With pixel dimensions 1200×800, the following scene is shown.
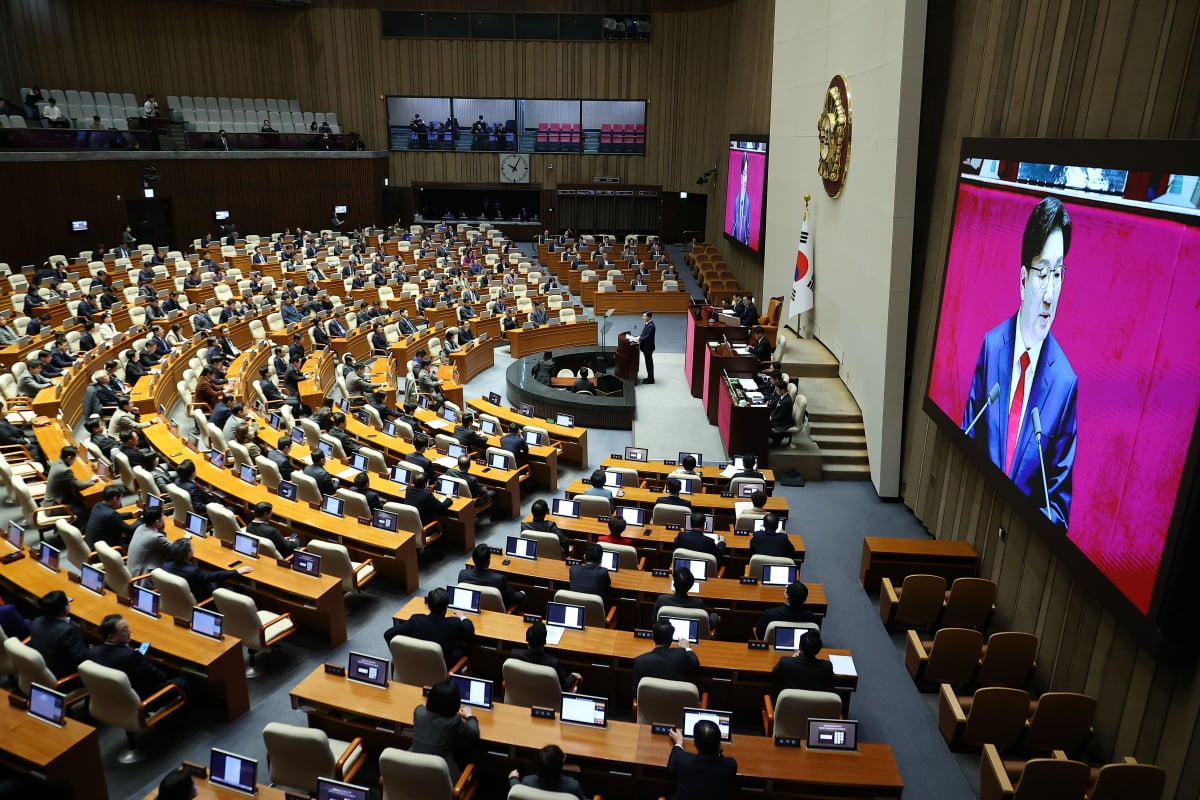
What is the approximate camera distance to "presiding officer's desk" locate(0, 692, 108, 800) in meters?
4.52

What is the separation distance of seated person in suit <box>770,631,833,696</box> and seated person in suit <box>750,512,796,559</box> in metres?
1.87

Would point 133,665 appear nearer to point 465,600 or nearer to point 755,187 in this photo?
point 465,600

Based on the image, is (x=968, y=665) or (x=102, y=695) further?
(x=968, y=665)

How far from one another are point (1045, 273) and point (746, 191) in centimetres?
1508

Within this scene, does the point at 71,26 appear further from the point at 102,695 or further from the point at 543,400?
the point at 102,695

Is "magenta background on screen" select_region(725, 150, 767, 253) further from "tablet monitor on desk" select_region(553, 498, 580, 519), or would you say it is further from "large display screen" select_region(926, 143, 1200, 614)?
"tablet monitor on desk" select_region(553, 498, 580, 519)

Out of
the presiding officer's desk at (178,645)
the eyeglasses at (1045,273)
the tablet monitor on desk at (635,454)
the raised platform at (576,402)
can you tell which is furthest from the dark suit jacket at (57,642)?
the raised platform at (576,402)

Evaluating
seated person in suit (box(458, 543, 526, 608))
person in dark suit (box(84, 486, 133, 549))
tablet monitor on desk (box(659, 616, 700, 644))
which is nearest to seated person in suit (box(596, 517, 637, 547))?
seated person in suit (box(458, 543, 526, 608))

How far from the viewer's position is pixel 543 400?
13711 mm

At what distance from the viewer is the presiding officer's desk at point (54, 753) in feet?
14.8

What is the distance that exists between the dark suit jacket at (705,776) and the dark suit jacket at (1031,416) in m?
3.35

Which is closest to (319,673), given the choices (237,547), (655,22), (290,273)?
(237,547)

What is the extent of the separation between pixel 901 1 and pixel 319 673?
942 cm

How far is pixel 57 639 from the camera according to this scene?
550 centimetres
